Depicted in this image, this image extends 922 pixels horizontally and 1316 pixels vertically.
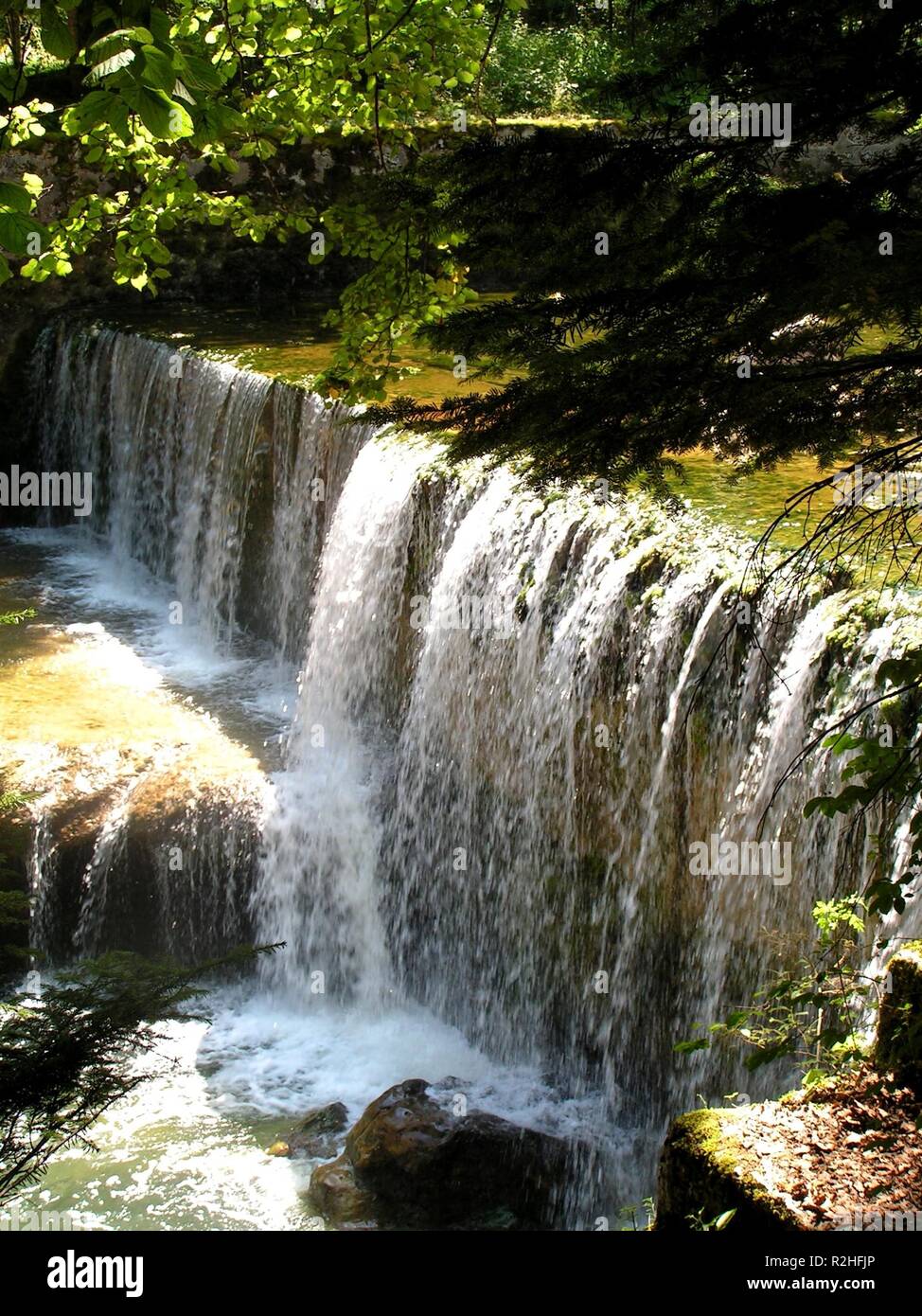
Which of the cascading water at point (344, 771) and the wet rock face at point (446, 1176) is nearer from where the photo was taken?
the wet rock face at point (446, 1176)

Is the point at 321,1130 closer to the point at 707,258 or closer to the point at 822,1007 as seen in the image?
the point at 822,1007

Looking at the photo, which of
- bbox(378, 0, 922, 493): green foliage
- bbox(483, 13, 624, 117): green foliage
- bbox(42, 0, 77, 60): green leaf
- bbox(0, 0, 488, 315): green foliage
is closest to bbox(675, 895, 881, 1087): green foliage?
bbox(378, 0, 922, 493): green foliage

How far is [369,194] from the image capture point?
3.81m

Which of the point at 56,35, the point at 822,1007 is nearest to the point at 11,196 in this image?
A: the point at 56,35

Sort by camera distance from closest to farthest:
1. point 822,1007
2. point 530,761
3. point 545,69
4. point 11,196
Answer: point 11,196, point 822,1007, point 530,761, point 545,69

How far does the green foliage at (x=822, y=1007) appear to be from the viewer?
419cm

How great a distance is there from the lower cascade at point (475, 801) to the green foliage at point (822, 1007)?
0.94 feet

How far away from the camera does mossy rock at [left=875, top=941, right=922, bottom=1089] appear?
402 centimetres

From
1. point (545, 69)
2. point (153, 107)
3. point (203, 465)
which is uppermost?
point (545, 69)

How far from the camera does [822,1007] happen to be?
14.0ft

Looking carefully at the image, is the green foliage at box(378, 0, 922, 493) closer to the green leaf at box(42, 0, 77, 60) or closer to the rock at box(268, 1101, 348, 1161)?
the green leaf at box(42, 0, 77, 60)

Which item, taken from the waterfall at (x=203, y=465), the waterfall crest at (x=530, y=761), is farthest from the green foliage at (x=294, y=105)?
the waterfall at (x=203, y=465)

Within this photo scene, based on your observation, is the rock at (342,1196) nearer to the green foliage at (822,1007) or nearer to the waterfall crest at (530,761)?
the waterfall crest at (530,761)

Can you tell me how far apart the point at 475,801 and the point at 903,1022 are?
4166mm
